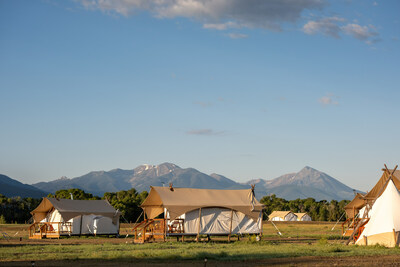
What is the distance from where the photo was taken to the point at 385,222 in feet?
102

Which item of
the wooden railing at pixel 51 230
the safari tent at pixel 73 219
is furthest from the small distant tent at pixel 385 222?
the wooden railing at pixel 51 230

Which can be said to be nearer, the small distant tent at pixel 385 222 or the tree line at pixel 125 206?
the small distant tent at pixel 385 222

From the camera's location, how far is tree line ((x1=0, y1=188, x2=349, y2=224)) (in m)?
70.9

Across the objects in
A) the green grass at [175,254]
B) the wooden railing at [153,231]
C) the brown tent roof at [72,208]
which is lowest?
the green grass at [175,254]

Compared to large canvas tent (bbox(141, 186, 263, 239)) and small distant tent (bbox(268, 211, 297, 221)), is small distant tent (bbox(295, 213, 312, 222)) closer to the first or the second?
small distant tent (bbox(268, 211, 297, 221))

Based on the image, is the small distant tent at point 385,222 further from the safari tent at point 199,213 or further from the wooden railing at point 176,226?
the wooden railing at point 176,226

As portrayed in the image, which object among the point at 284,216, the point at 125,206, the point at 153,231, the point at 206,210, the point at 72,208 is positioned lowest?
the point at 153,231

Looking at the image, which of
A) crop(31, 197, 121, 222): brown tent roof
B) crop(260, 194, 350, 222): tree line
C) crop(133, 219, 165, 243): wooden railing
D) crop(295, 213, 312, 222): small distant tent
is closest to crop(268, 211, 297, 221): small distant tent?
crop(295, 213, 312, 222): small distant tent

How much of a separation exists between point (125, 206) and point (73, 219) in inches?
1010

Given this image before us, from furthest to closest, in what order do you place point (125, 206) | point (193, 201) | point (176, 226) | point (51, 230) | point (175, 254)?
1. point (125, 206)
2. point (51, 230)
3. point (193, 201)
4. point (176, 226)
5. point (175, 254)

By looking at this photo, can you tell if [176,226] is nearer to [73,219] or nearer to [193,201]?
[193,201]

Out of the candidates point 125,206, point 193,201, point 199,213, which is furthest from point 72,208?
point 125,206

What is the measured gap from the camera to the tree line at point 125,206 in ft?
233

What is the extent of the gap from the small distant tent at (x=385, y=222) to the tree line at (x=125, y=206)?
1045 centimetres
